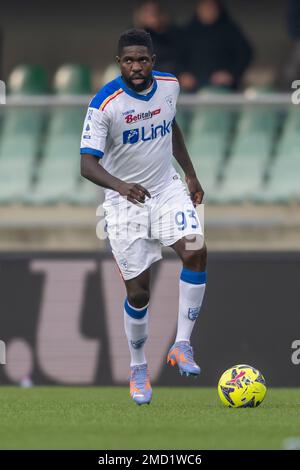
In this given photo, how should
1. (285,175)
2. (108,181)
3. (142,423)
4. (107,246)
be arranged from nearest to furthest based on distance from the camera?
(142,423), (108,181), (107,246), (285,175)

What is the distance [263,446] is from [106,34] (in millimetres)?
12218

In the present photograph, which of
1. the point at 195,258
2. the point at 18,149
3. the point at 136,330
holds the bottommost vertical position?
the point at 136,330

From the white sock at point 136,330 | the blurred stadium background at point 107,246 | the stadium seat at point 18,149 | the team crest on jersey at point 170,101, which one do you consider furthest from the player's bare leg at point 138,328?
the stadium seat at point 18,149

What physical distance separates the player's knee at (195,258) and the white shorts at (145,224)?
0.51ft

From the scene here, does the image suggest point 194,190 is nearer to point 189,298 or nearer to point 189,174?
point 189,174

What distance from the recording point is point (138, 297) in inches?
348

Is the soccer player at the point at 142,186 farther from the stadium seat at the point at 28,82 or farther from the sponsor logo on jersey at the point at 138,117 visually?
the stadium seat at the point at 28,82

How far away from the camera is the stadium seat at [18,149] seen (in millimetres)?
13023

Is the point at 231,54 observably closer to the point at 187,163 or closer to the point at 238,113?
the point at 238,113

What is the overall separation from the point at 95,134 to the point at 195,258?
984mm

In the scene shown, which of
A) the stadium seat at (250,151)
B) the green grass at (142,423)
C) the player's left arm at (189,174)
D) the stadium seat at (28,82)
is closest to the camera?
the green grass at (142,423)

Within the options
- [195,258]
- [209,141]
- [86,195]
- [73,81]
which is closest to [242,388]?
[195,258]

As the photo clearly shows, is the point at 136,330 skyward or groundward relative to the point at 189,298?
groundward

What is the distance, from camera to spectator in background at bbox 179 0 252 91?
45.8 ft
